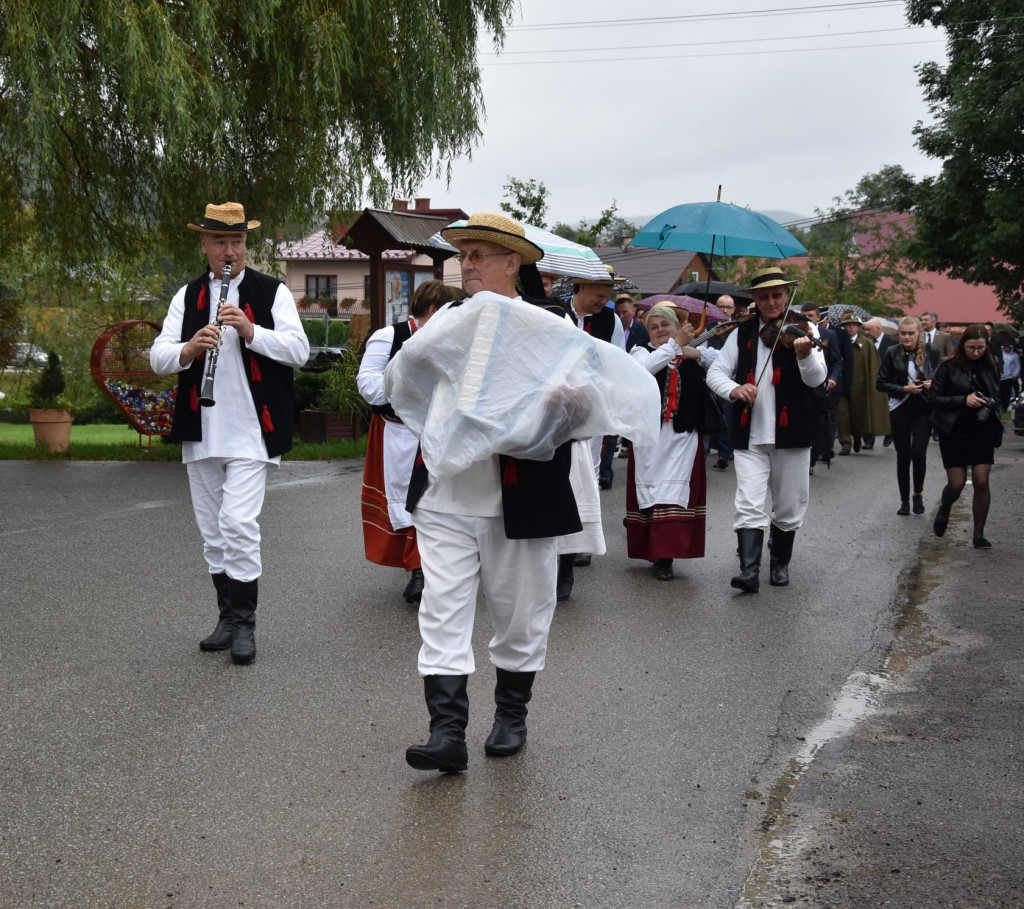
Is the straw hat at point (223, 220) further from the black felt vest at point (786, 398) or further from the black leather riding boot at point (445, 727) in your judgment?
the black felt vest at point (786, 398)

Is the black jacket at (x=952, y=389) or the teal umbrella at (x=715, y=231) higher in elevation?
the teal umbrella at (x=715, y=231)

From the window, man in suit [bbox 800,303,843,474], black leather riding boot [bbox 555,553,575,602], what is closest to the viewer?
black leather riding boot [bbox 555,553,575,602]

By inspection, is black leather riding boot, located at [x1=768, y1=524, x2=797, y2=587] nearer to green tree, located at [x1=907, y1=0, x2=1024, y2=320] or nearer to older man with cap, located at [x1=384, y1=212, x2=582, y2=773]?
older man with cap, located at [x1=384, y1=212, x2=582, y2=773]

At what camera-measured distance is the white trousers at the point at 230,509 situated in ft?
18.7

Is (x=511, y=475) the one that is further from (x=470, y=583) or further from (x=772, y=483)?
(x=772, y=483)

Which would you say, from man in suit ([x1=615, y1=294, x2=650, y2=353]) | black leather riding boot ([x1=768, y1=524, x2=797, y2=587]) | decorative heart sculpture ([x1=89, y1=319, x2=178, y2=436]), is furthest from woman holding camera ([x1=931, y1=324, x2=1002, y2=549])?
decorative heart sculpture ([x1=89, y1=319, x2=178, y2=436])

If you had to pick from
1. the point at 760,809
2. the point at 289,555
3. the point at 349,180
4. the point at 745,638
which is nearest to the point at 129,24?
the point at 349,180

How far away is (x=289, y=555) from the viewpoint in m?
8.58

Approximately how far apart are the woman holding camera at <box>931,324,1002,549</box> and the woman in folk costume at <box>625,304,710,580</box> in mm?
2687

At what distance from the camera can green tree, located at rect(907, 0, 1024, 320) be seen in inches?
1218

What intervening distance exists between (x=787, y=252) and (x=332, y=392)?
8.60m

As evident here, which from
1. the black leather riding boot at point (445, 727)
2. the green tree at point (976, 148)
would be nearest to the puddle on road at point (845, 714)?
the black leather riding boot at point (445, 727)

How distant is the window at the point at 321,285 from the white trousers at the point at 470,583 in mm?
63025

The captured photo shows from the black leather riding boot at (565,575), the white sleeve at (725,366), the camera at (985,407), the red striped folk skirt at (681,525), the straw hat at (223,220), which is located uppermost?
the straw hat at (223,220)
